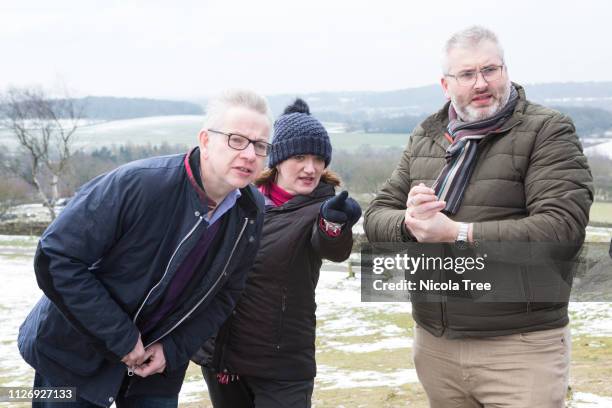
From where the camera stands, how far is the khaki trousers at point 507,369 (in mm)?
2791

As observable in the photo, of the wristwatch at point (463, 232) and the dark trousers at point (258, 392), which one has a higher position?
the wristwatch at point (463, 232)

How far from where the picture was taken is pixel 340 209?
322 centimetres

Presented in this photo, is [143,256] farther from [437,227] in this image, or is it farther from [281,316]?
[437,227]

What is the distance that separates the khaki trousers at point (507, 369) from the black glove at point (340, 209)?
0.65m

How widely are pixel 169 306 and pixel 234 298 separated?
355mm

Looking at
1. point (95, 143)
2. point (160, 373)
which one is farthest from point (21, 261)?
point (95, 143)

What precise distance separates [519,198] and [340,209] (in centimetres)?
79

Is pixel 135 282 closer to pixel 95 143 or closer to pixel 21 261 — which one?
pixel 21 261

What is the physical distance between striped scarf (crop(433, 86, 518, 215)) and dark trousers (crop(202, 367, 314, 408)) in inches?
46.0

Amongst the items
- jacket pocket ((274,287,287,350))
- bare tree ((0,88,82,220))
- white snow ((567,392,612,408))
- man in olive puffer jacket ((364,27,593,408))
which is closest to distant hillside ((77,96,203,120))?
bare tree ((0,88,82,220))

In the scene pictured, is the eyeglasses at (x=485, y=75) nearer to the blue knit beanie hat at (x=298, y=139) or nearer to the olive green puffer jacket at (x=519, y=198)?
the olive green puffer jacket at (x=519, y=198)

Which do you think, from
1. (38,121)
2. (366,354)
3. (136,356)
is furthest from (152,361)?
(38,121)

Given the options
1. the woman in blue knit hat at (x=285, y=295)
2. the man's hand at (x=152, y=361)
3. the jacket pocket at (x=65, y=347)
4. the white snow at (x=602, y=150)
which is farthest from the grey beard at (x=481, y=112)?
the white snow at (x=602, y=150)

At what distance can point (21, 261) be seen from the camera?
26.6 m
